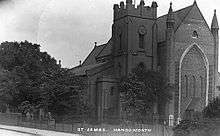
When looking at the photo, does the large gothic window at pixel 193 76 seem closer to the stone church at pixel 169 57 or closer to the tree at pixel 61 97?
the stone church at pixel 169 57

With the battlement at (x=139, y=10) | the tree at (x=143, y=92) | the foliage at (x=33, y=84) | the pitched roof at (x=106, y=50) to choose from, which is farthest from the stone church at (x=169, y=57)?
the foliage at (x=33, y=84)

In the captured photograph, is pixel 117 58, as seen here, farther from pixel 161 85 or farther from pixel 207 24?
pixel 207 24

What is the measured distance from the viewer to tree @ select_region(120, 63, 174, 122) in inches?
1219

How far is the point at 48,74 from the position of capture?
26.2m

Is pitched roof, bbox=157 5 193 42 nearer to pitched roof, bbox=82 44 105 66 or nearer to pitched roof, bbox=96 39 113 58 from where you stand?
pitched roof, bbox=96 39 113 58

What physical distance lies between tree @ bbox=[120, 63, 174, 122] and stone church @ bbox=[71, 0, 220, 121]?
1009 millimetres

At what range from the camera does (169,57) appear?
3450 cm

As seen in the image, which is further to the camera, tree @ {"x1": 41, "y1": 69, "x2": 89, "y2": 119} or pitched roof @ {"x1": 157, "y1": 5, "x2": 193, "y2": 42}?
pitched roof @ {"x1": 157, "y1": 5, "x2": 193, "y2": 42}

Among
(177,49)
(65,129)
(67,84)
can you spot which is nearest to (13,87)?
(67,84)

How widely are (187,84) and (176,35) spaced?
13.1 ft

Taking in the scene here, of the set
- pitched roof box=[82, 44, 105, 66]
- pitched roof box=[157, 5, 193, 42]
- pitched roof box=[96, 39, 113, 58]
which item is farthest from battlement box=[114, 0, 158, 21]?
pitched roof box=[82, 44, 105, 66]

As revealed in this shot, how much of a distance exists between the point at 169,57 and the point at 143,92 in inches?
193

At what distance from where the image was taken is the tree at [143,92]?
31.0m

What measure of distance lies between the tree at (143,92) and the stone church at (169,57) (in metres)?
1.01
